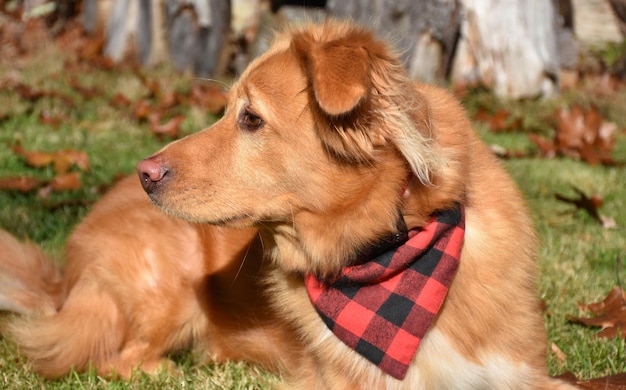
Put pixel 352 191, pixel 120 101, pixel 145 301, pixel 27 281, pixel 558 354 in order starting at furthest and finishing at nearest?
1. pixel 120 101
2. pixel 27 281
3. pixel 145 301
4. pixel 558 354
5. pixel 352 191

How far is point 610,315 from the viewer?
3555 millimetres

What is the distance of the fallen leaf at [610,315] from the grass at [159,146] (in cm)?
5

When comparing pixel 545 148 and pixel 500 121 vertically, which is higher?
pixel 545 148

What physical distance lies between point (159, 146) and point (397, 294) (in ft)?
15.4

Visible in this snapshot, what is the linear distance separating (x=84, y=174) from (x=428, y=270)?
4.06 metres

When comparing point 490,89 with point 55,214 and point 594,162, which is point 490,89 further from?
point 55,214

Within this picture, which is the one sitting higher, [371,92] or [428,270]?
[371,92]

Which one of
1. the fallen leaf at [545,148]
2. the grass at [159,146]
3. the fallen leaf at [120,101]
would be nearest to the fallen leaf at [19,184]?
the grass at [159,146]

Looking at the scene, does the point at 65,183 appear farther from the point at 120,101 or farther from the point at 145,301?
the point at 120,101

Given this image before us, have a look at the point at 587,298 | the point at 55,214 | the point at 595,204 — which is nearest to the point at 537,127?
the point at 595,204

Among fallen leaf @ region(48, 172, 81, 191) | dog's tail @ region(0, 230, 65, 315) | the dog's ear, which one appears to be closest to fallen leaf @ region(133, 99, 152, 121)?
fallen leaf @ region(48, 172, 81, 191)

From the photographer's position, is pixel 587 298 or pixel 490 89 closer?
pixel 587 298

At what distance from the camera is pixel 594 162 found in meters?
6.70

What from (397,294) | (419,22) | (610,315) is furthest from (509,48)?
(397,294)
